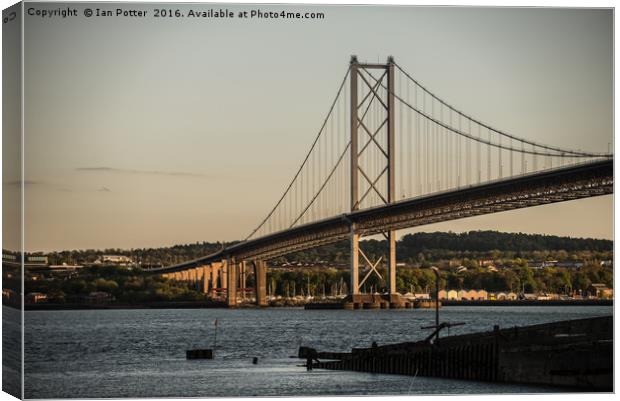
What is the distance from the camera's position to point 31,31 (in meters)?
18.9

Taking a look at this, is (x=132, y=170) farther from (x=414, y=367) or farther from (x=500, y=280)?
(x=500, y=280)

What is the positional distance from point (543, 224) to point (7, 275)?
999 inches

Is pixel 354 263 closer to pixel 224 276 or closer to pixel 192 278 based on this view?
pixel 224 276

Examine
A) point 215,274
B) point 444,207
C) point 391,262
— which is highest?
point 444,207

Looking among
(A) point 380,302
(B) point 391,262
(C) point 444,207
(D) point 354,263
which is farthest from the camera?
(A) point 380,302

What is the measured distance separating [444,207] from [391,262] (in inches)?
317

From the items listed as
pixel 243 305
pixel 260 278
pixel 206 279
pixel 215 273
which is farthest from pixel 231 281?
pixel 243 305

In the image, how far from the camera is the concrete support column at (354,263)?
201 ft

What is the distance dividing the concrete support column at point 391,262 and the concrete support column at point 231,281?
1152cm

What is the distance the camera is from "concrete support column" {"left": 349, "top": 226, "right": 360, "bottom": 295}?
61188 millimetres

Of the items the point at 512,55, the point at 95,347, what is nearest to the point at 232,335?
the point at 95,347

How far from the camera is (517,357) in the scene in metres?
23.5

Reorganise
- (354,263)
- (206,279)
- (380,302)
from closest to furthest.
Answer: (354,263), (380,302), (206,279)

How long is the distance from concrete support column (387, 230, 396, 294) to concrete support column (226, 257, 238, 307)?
11517 millimetres
